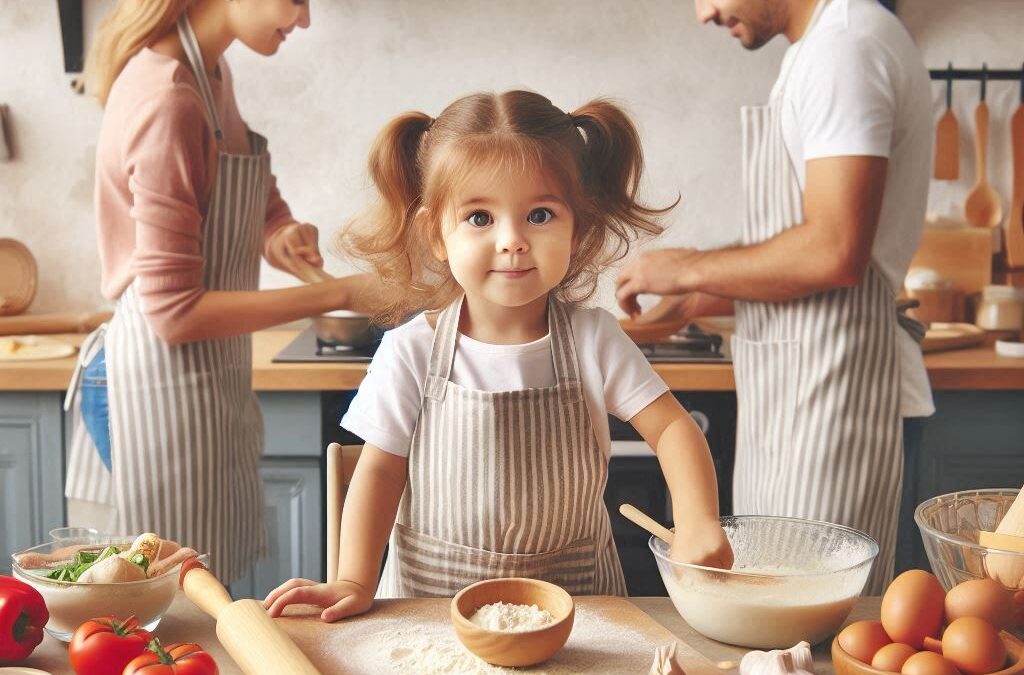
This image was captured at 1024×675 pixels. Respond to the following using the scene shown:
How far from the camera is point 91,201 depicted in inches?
101

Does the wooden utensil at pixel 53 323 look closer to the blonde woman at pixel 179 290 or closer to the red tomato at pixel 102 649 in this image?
the blonde woman at pixel 179 290

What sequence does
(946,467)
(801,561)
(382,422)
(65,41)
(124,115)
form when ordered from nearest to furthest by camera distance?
1. (801,561)
2. (382,422)
3. (124,115)
4. (946,467)
5. (65,41)

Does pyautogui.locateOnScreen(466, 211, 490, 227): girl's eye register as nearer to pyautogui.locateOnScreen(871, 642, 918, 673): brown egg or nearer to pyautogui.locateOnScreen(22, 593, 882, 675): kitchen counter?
pyautogui.locateOnScreen(22, 593, 882, 675): kitchen counter

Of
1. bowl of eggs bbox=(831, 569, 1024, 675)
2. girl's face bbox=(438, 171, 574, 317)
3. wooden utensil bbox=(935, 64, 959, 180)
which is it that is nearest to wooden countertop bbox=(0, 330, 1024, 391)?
wooden utensil bbox=(935, 64, 959, 180)

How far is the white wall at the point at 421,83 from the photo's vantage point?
8.32 feet

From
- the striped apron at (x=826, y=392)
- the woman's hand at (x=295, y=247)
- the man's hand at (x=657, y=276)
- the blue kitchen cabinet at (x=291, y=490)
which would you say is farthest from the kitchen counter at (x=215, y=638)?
the blue kitchen cabinet at (x=291, y=490)

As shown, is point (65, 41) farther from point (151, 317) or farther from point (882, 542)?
point (882, 542)

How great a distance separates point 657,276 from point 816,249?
0.87ft

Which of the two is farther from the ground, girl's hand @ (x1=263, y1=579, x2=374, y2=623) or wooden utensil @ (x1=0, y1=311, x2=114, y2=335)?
wooden utensil @ (x1=0, y1=311, x2=114, y2=335)

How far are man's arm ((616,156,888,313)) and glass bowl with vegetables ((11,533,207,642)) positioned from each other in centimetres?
94

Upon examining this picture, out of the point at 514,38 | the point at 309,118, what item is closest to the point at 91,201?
the point at 309,118

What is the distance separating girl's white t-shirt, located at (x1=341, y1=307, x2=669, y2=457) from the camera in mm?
1176

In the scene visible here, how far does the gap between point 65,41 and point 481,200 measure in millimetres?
1849

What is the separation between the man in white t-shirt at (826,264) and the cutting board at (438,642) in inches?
28.4
